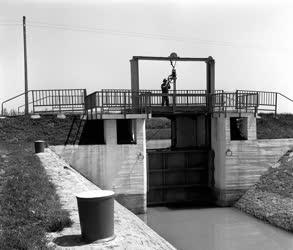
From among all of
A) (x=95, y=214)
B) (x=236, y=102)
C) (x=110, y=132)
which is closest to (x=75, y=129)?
(x=110, y=132)

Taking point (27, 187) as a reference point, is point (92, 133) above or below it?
above

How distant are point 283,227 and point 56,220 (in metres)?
11.5

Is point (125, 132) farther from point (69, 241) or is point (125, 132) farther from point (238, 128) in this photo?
point (69, 241)

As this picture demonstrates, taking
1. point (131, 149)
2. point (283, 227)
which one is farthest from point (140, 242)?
point (131, 149)

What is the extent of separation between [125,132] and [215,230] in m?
7.30

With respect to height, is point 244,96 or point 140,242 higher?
point 244,96

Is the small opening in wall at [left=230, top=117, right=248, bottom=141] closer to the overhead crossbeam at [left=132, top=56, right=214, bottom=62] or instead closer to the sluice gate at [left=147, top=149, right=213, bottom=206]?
the sluice gate at [left=147, top=149, right=213, bottom=206]

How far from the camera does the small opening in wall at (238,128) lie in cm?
2061

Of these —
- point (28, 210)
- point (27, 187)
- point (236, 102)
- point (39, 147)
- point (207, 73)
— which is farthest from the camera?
point (207, 73)

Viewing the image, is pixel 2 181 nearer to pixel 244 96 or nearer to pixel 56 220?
pixel 56 220

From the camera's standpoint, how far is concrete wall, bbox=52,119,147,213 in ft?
58.4

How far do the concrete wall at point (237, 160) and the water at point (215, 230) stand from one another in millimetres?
1190

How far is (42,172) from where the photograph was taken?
444 inches

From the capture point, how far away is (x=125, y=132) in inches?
792
